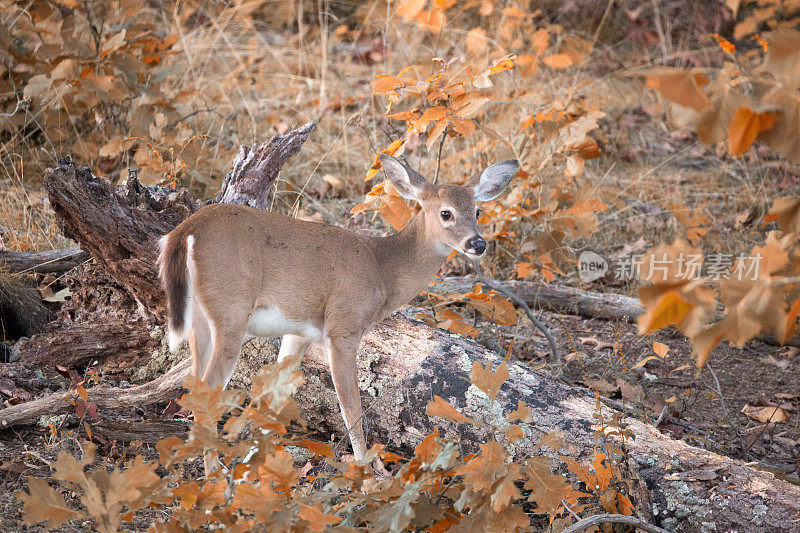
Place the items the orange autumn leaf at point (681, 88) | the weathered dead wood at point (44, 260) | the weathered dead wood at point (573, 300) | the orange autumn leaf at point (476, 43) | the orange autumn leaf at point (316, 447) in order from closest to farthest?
the orange autumn leaf at point (681, 88) → the orange autumn leaf at point (316, 447) → the weathered dead wood at point (44, 260) → the weathered dead wood at point (573, 300) → the orange autumn leaf at point (476, 43)

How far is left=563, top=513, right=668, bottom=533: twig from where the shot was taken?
245 cm

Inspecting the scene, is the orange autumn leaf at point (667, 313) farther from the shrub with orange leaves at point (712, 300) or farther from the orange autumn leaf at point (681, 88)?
the orange autumn leaf at point (681, 88)

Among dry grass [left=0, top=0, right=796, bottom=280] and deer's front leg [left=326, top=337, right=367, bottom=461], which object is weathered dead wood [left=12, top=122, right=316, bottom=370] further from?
deer's front leg [left=326, top=337, right=367, bottom=461]

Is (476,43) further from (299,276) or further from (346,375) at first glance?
(346,375)

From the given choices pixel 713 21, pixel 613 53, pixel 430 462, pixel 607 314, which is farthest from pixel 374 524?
pixel 713 21

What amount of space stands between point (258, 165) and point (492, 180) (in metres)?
1.26

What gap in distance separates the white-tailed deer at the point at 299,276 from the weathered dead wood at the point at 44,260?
53.0 inches

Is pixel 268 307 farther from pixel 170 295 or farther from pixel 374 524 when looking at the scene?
pixel 374 524

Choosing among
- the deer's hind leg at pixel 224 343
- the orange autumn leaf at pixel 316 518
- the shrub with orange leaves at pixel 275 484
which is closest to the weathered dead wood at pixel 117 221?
the deer's hind leg at pixel 224 343

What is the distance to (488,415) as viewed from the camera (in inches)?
131

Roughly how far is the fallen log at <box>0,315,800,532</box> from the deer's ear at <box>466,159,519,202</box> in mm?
814

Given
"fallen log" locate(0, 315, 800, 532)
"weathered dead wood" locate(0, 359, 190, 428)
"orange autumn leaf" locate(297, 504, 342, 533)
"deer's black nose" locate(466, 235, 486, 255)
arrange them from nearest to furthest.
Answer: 1. "orange autumn leaf" locate(297, 504, 342, 533)
2. "fallen log" locate(0, 315, 800, 532)
3. "weathered dead wood" locate(0, 359, 190, 428)
4. "deer's black nose" locate(466, 235, 486, 255)

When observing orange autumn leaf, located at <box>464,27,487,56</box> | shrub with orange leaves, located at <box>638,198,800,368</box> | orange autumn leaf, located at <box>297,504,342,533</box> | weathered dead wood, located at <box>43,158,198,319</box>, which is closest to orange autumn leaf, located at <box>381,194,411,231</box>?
weathered dead wood, located at <box>43,158,198,319</box>

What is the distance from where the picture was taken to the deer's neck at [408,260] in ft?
12.2
